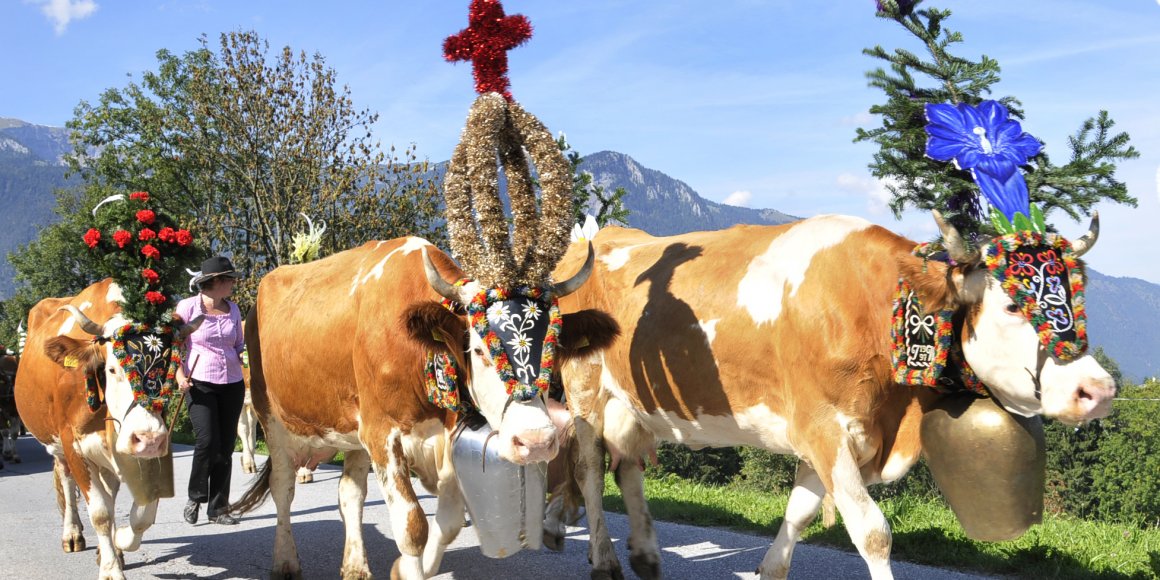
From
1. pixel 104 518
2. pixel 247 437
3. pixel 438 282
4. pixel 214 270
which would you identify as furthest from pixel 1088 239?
pixel 247 437

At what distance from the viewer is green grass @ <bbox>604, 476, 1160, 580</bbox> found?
5934mm

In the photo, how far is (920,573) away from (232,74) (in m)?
22.1

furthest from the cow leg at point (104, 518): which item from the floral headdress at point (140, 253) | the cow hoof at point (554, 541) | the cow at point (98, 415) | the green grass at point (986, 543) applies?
the green grass at point (986, 543)

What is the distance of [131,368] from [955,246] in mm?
4865

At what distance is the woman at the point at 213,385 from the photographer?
695cm

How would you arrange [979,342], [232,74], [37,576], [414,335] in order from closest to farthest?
[979,342] < [414,335] < [37,576] < [232,74]

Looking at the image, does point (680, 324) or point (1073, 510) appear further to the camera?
point (1073, 510)

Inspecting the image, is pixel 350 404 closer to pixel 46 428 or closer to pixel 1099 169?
pixel 46 428

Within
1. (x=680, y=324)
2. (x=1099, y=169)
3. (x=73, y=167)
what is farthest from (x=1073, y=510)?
(x=73, y=167)

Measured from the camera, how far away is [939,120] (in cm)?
484

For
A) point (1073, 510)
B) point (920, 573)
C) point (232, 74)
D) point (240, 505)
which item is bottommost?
point (1073, 510)

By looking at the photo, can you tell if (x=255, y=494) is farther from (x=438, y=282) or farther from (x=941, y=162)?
(x=941, y=162)

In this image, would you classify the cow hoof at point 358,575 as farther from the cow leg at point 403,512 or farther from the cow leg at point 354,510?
the cow leg at point 403,512

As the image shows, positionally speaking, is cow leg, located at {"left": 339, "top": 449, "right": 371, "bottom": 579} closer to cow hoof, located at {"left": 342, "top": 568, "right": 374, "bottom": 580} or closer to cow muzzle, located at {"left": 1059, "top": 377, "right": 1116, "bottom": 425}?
cow hoof, located at {"left": 342, "top": 568, "right": 374, "bottom": 580}
